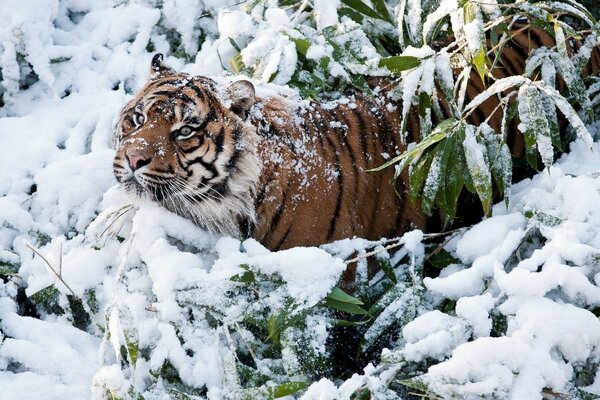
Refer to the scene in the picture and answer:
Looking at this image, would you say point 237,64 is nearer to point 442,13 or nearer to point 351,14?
point 351,14

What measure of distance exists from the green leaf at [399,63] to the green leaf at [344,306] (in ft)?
2.21

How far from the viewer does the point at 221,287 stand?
197 centimetres

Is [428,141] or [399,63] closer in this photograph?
[428,141]

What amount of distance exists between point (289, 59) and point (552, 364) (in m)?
1.33

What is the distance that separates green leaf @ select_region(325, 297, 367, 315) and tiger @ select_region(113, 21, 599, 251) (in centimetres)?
29

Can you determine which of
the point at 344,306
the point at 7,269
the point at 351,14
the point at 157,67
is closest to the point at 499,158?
the point at 344,306

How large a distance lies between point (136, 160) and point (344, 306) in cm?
67

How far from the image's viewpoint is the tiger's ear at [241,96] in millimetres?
2180

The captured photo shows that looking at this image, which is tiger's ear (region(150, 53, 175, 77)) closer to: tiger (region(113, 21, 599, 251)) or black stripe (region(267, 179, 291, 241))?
tiger (region(113, 21, 599, 251))

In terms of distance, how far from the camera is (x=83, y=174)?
8.49ft

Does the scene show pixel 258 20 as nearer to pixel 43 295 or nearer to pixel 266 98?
pixel 266 98

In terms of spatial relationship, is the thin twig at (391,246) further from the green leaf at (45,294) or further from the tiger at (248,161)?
the green leaf at (45,294)

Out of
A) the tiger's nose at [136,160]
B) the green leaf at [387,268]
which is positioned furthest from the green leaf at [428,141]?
the tiger's nose at [136,160]

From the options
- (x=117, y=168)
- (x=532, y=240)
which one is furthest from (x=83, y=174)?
(x=532, y=240)
